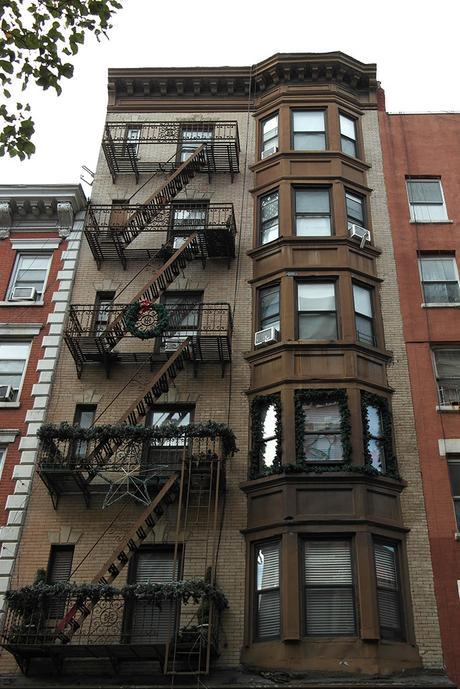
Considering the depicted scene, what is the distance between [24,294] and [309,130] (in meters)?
10.6

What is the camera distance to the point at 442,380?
63.8 ft

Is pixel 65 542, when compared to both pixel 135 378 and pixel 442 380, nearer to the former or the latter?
pixel 135 378

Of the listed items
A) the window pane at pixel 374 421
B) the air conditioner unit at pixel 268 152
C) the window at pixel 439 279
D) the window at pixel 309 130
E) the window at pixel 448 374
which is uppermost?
the window at pixel 309 130

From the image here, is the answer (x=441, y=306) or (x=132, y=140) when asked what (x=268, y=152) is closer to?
(x=132, y=140)

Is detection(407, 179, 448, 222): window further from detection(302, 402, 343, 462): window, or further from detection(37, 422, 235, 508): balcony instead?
detection(37, 422, 235, 508): balcony

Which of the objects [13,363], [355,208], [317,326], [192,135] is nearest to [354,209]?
[355,208]

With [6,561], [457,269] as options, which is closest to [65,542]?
[6,561]

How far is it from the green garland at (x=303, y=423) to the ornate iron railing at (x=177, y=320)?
2867 millimetres

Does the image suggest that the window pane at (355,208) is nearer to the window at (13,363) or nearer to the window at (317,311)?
the window at (317,311)

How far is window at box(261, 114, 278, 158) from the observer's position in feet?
80.6

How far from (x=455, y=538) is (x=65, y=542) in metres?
8.69

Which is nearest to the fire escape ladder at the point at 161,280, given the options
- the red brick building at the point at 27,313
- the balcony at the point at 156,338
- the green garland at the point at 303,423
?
the balcony at the point at 156,338

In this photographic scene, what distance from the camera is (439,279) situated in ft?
70.3

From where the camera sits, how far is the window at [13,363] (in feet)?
66.4
